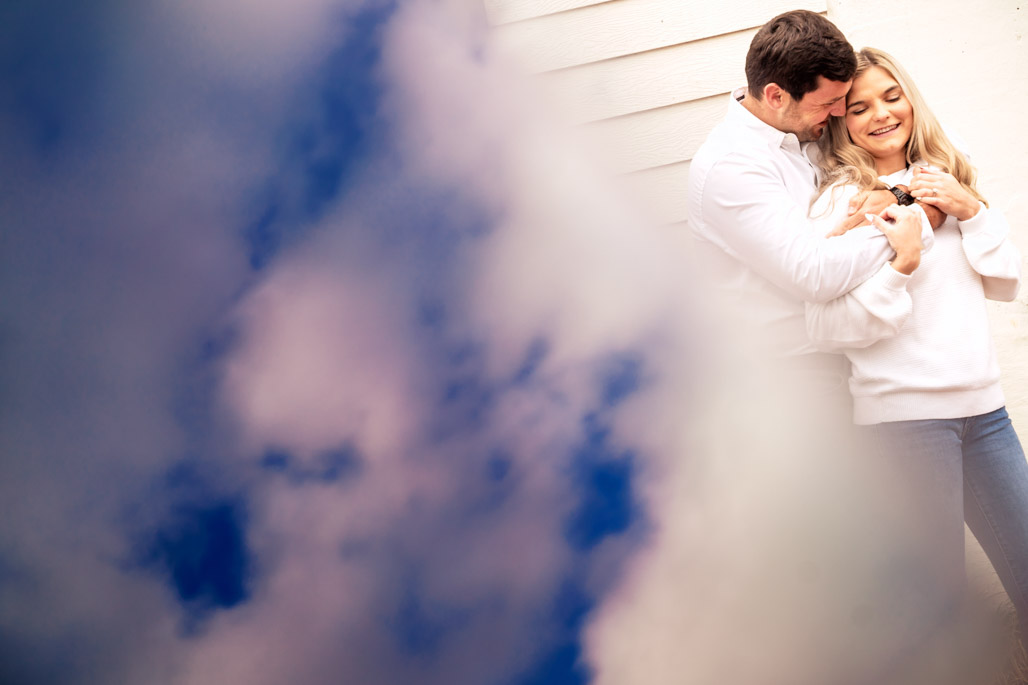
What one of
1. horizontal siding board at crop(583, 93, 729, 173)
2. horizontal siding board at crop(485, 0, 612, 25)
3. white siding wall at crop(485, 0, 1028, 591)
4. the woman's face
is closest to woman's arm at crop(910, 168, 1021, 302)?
the woman's face

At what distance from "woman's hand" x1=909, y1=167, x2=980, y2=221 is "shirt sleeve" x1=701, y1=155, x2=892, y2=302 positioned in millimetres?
146

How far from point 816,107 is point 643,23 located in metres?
0.59

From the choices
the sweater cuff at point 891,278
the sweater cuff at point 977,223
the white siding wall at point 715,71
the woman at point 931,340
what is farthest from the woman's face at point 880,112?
the white siding wall at point 715,71

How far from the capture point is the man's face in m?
1.53

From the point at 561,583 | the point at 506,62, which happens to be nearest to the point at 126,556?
the point at 561,583

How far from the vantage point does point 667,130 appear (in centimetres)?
194

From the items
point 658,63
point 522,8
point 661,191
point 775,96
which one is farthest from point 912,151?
point 522,8

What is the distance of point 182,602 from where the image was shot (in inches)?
45.6

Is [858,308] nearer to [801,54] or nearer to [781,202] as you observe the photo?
[781,202]

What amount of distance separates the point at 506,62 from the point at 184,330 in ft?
2.59

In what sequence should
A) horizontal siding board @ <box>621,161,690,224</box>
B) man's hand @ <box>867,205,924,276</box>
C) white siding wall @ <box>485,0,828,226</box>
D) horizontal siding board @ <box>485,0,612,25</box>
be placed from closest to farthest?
man's hand @ <box>867,205,924,276</box>
horizontal siding board @ <box>485,0,612,25</box>
horizontal siding board @ <box>621,161,690,224</box>
white siding wall @ <box>485,0,828,226</box>

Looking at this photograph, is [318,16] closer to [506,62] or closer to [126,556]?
[506,62]

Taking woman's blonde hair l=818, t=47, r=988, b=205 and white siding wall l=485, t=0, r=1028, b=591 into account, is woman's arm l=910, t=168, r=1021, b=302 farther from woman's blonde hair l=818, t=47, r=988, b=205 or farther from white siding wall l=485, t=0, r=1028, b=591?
white siding wall l=485, t=0, r=1028, b=591

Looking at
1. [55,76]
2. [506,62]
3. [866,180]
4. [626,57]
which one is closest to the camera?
[55,76]
